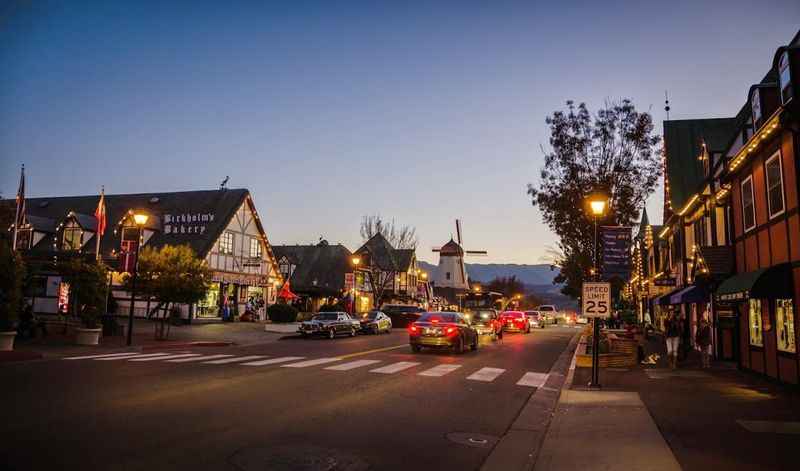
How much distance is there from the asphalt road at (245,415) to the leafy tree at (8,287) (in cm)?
337

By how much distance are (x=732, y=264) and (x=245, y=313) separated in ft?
111

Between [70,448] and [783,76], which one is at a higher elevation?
[783,76]

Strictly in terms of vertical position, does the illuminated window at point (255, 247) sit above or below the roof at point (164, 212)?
below

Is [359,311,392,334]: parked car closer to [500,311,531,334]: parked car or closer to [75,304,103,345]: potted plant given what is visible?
[500,311,531,334]: parked car

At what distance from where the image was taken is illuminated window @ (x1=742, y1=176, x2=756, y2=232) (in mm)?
17697

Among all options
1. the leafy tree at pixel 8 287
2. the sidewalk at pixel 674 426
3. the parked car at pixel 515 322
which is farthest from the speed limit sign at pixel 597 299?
the parked car at pixel 515 322

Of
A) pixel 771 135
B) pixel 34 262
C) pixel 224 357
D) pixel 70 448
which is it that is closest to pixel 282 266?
pixel 34 262

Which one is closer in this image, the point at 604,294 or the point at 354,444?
the point at 354,444

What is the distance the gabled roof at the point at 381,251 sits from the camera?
57.5 m

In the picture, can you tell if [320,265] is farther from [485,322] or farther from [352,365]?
[352,365]

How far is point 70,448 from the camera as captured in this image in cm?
689

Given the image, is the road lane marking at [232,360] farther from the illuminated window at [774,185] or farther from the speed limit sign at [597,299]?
the illuminated window at [774,185]

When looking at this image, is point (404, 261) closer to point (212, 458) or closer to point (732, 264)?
point (732, 264)

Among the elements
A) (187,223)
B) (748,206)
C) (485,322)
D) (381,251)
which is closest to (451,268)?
(381,251)
